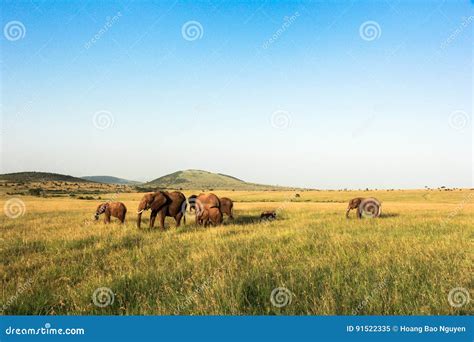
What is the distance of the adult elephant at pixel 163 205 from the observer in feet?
46.3

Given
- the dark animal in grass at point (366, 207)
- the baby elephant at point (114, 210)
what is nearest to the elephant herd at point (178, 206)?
the baby elephant at point (114, 210)

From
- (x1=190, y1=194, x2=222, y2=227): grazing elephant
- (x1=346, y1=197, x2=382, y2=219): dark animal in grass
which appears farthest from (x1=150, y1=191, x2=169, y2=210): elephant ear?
(x1=346, y1=197, x2=382, y2=219): dark animal in grass

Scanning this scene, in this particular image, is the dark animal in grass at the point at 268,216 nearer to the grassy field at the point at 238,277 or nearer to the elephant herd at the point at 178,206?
the elephant herd at the point at 178,206

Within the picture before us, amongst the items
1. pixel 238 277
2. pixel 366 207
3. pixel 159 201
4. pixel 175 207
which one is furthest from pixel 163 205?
pixel 366 207

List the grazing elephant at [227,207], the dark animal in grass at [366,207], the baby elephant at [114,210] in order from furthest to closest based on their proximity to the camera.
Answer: the dark animal in grass at [366,207], the grazing elephant at [227,207], the baby elephant at [114,210]

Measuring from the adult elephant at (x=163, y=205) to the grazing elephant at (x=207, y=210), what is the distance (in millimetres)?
715

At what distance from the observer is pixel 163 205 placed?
14633 mm

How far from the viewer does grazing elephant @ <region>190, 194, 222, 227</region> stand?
15.0 metres

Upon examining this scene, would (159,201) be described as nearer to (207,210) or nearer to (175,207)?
(175,207)

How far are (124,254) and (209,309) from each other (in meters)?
4.99

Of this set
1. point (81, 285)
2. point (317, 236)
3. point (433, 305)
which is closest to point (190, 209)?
point (317, 236)

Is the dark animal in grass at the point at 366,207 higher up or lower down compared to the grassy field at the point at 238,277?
higher up

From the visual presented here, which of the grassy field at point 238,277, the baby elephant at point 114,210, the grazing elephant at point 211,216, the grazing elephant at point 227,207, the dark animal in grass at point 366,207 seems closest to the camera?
the grassy field at point 238,277

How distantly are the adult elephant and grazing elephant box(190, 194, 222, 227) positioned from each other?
715 mm
